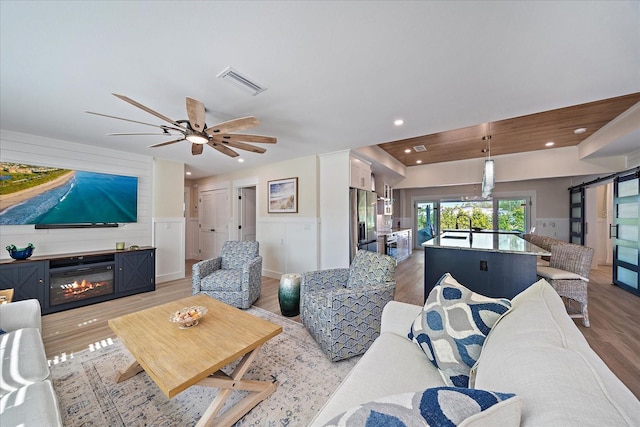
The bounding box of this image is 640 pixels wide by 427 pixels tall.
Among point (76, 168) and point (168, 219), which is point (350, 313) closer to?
point (168, 219)

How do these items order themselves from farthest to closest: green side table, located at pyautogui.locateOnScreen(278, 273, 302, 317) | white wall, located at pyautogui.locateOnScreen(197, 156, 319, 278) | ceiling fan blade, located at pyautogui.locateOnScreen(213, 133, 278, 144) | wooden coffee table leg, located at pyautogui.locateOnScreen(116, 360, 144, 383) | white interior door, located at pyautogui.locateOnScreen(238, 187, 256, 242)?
white interior door, located at pyautogui.locateOnScreen(238, 187, 256, 242), white wall, located at pyautogui.locateOnScreen(197, 156, 319, 278), green side table, located at pyautogui.locateOnScreen(278, 273, 302, 317), ceiling fan blade, located at pyautogui.locateOnScreen(213, 133, 278, 144), wooden coffee table leg, located at pyautogui.locateOnScreen(116, 360, 144, 383)

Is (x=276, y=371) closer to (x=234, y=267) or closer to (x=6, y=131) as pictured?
(x=234, y=267)

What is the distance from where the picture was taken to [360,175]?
447 cm

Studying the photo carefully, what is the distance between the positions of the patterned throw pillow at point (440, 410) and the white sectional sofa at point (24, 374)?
138 cm

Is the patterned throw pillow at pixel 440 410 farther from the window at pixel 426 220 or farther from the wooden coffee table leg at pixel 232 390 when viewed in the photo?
the window at pixel 426 220

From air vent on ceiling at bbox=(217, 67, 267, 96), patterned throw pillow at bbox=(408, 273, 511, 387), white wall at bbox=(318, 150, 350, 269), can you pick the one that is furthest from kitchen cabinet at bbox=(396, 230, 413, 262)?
air vent on ceiling at bbox=(217, 67, 267, 96)

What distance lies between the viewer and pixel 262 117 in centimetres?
269

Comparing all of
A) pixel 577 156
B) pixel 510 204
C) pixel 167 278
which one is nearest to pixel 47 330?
pixel 167 278

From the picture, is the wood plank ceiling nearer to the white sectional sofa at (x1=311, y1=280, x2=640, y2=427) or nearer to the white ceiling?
the white ceiling

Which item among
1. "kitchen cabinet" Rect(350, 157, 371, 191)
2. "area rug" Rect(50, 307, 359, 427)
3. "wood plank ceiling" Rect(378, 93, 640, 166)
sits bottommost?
"area rug" Rect(50, 307, 359, 427)

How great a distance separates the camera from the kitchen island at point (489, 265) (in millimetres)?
2691

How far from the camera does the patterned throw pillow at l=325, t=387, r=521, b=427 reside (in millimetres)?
534

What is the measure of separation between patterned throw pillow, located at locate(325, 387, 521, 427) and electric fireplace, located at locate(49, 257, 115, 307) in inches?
172

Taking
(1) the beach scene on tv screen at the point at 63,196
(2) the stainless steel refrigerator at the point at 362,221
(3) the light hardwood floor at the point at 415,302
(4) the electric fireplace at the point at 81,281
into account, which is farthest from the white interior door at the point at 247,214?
(2) the stainless steel refrigerator at the point at 362,221
